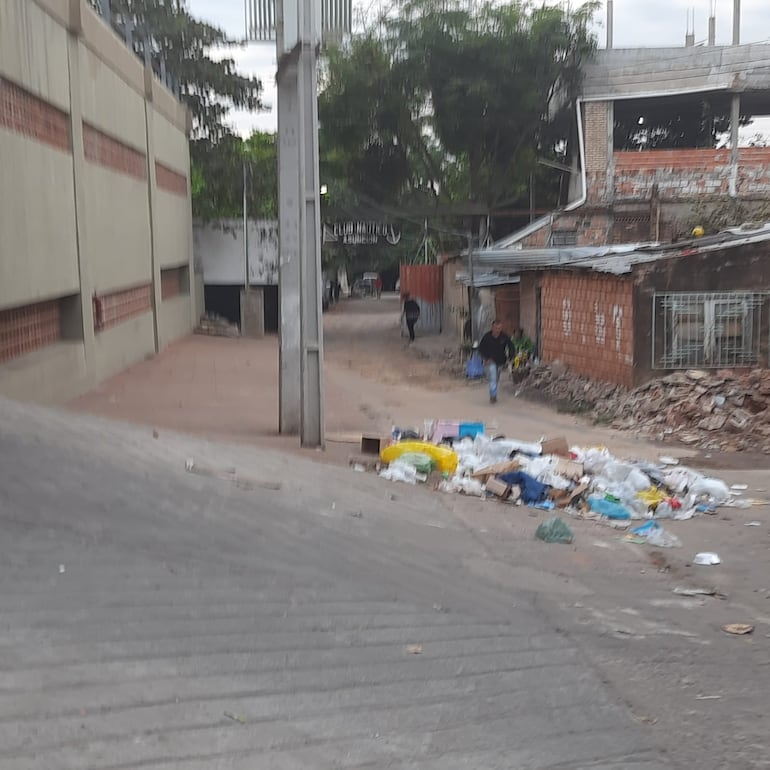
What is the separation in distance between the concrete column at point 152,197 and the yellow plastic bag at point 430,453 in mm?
14108

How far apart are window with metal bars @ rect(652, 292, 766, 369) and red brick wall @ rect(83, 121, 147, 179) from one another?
10158 millimetres

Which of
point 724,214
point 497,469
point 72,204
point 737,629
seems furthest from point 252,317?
point 737,629

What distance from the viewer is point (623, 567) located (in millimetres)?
7152

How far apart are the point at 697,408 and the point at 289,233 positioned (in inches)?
266

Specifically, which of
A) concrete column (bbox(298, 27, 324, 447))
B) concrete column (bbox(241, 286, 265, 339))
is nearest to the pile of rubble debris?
concrete column (bbox(298, 27, 324, 447))

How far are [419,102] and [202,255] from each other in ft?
29.8

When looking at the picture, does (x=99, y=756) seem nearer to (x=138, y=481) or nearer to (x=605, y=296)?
(x=138, y=481)

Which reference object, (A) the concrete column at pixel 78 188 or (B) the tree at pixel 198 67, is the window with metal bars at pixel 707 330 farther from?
(B) the tree at pixel 198 67

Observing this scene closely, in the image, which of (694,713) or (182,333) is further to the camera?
(182,333)

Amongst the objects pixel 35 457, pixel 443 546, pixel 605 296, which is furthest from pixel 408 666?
pixel 605 296

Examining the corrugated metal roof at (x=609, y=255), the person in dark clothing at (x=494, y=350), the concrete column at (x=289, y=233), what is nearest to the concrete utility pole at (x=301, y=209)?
the concrete column at (x=289, y=233)

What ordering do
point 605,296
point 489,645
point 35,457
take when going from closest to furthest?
point 489,645
point 35,457
point 605,296

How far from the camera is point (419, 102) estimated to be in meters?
32.9

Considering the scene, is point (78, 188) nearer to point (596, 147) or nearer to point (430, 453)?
point (430, 453)
